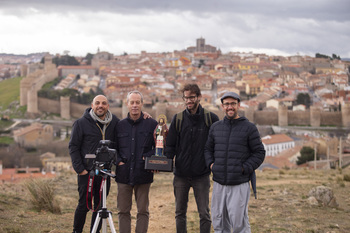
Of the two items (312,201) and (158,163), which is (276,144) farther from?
(158,163)

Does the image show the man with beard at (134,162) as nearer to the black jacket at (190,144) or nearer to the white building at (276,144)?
the black jacket at (190,144)

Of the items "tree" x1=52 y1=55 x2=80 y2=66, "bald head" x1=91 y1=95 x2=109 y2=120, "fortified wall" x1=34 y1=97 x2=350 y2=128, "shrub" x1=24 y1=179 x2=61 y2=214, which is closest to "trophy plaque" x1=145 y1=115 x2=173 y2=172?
"bald head" x1=91 y1=95 x2=109 y2=120

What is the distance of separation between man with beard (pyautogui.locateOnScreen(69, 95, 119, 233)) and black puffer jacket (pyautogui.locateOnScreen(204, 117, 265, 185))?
37.1 inches

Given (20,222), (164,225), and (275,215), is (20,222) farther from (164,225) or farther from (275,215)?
(275,215)

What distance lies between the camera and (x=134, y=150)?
3941mm

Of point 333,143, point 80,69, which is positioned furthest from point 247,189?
point 80,69

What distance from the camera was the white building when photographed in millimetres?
27409

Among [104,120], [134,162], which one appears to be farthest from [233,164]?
[104,120]

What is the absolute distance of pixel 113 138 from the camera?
4.05 m

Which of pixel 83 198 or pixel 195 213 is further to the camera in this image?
pixel 195 213

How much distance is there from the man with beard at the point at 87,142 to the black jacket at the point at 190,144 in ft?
1.76

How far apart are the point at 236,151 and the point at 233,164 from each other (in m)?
0.10

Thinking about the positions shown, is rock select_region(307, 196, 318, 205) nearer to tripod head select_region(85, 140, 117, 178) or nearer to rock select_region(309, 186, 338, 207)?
rock select_region(309, 186, 338, 207)

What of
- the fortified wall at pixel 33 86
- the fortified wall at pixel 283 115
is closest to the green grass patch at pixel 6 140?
the fortified wall at pixel 33 86
